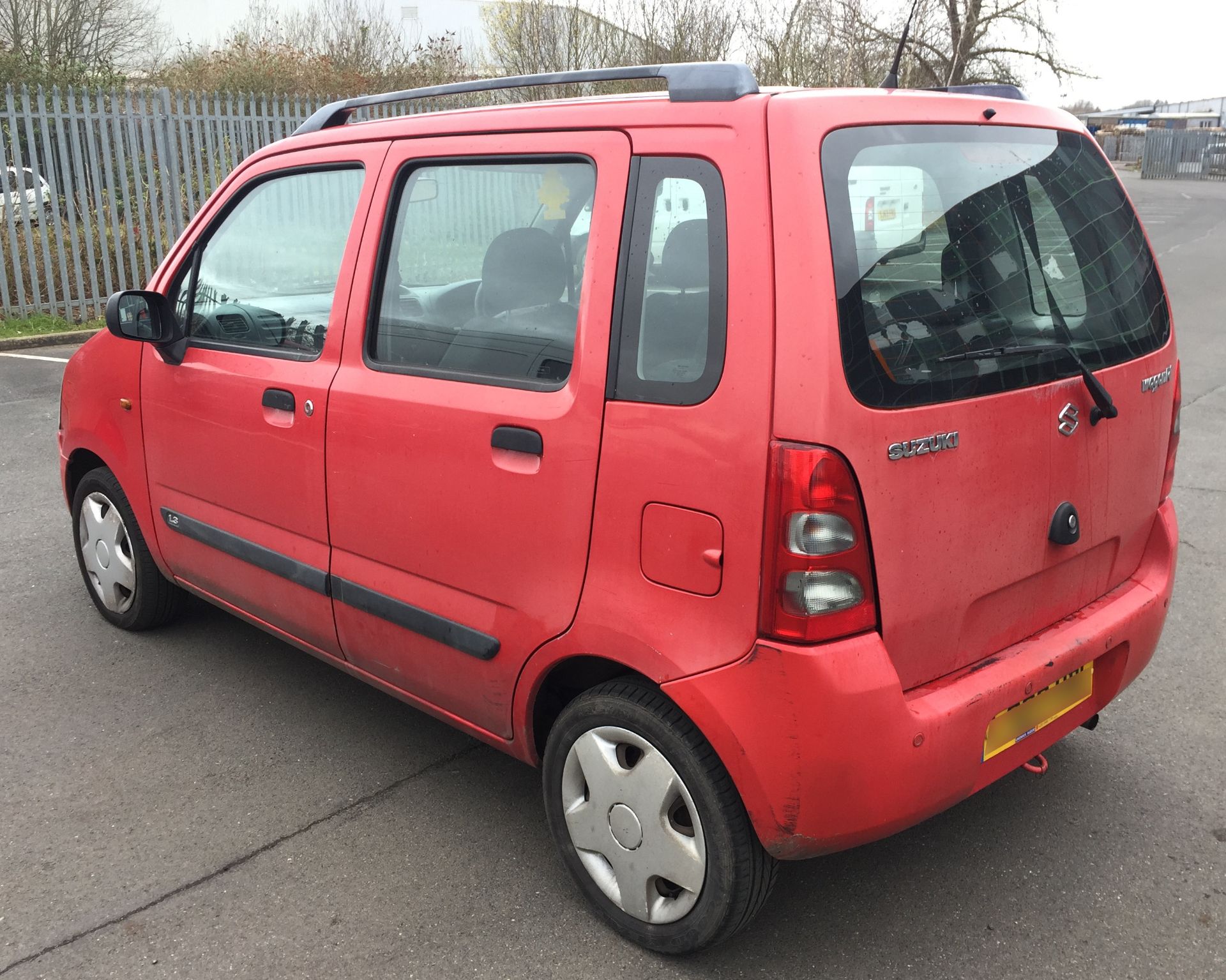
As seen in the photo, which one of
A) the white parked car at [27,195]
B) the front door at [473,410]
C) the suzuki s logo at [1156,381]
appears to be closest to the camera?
the front door at [473,410]

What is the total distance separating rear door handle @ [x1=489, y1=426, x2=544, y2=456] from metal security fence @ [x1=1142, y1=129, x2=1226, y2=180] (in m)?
51.1

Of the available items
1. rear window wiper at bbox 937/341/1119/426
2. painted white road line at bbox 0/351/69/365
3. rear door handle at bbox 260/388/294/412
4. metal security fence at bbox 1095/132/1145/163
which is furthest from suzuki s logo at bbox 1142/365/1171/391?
metal security fence at bbox 1095/132/1145/163

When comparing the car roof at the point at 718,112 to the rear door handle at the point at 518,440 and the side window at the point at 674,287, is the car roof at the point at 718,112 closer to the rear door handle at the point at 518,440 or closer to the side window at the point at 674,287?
the side window at the point at 674,287

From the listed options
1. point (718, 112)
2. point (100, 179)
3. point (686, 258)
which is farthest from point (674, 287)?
point (100, 179)

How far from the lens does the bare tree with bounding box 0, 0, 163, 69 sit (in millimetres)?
21094

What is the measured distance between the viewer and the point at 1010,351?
2322 mm

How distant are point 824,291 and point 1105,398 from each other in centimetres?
80

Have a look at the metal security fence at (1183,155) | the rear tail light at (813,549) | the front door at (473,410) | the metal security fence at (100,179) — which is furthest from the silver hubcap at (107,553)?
the metal security fence at (1183,155)

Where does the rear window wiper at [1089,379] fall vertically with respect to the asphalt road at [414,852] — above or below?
above

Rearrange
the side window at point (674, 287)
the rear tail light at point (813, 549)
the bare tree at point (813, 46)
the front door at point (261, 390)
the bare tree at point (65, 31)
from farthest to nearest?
the bare tree at point (65, 31) → the bare tree at point (813, 46) → the front door at point (261, 390) → the side window at point (674, 287) → the rear tail light at point (813, 549)

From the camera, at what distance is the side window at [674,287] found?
7.09 ft

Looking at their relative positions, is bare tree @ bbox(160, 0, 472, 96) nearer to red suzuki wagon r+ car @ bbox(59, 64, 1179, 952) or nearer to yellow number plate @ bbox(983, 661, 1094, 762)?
red suzuki wagon r+ car @ bbox(59, 64, 1179, 952)

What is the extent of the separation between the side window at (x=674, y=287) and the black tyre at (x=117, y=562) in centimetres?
245

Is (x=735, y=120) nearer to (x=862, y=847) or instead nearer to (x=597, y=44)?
(x=862, y=847)
